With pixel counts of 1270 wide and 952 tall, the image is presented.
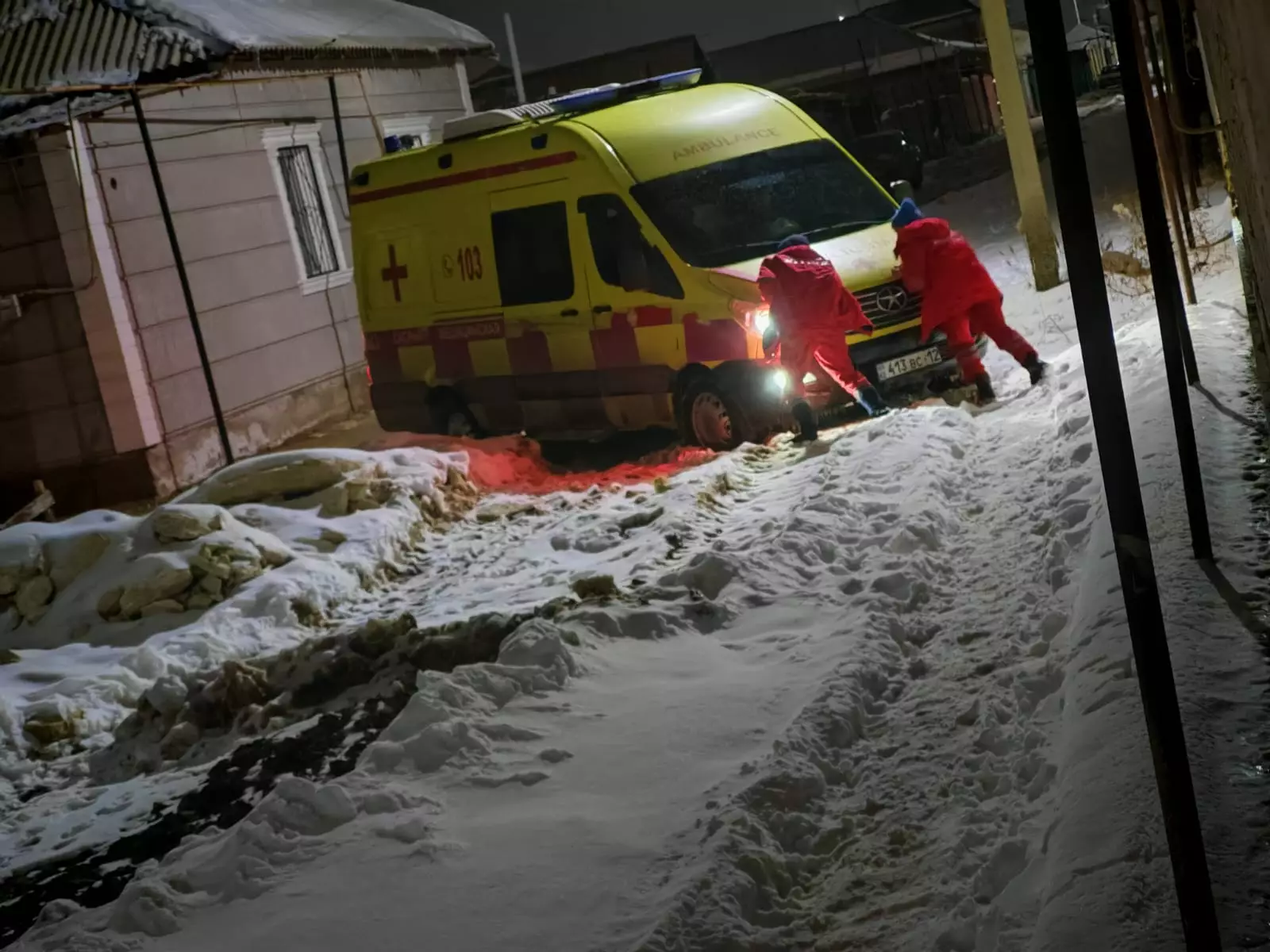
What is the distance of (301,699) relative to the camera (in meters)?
6.49

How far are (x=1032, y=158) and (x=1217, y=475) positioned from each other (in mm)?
6799

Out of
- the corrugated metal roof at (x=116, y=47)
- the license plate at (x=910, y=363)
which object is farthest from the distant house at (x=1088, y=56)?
the license plate at (x=910, y=363)

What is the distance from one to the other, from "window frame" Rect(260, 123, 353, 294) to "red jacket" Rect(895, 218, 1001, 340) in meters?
8.71

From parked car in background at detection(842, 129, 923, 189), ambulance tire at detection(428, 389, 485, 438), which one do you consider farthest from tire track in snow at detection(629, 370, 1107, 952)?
parked car in background at detection(842, 129, 923, 189)

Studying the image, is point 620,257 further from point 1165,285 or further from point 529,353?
point 1165,285

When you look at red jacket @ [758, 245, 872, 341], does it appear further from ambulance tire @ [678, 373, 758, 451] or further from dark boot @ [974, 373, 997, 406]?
dark boot @ [974, 373, 997, 406]

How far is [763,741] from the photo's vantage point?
15.2 ft

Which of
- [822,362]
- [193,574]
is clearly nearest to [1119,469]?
[822,362]

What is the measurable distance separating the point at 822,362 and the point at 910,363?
64cm

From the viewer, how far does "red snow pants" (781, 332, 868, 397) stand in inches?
337

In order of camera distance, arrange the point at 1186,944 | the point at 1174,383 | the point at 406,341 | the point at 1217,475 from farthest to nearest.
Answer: the point at 406,341
the point at 1217,475
the point at 1174,383
the point at 1186,944

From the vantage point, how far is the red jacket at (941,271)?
8578 mm

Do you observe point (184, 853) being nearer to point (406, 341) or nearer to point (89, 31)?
point (406, 341)

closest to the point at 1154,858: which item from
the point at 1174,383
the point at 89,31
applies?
the point at 1174,383
